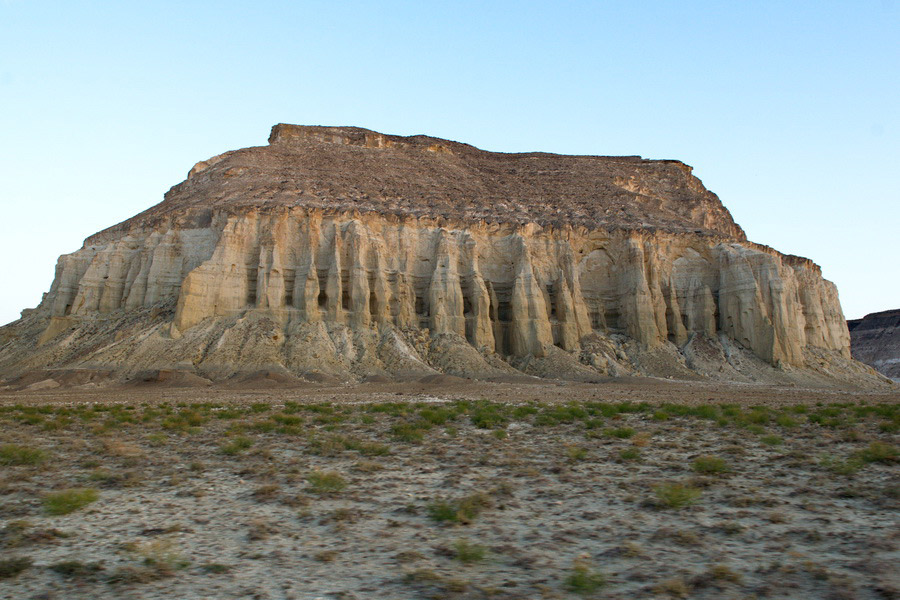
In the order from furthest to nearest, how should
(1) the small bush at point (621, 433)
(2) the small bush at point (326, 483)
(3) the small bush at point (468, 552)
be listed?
1. (1) the small bush at point (621, 433)
2. (2) the small bush at point (326, 483)
3. (3) the small bush at point (468, 552)

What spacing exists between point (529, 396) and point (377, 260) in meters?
22.1

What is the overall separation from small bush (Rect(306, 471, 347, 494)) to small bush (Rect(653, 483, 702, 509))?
4.63m

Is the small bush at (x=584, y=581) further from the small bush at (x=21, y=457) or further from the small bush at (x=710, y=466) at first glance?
the small bush at (x=21, y=457)

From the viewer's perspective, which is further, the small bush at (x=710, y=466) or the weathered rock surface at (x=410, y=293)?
the weathered rock surface at (x=410, y=293)

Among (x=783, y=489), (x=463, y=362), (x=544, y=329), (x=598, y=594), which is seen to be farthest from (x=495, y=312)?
(x=598, y=594)

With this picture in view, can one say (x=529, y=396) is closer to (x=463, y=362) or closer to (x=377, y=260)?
(x=463, y=362)

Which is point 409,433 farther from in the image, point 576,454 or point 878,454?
point 878,454

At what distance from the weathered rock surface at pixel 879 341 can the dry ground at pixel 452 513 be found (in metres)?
87.2

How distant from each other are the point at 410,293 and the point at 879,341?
8014cm

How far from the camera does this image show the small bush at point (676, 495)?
27.0 feet

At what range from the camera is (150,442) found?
14.4 metres

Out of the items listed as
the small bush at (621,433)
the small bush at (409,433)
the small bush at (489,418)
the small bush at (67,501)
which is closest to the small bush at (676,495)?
the small bush at (621,433)

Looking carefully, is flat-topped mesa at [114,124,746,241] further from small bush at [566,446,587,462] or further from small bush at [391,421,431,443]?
small bush at [566,446,587,462]

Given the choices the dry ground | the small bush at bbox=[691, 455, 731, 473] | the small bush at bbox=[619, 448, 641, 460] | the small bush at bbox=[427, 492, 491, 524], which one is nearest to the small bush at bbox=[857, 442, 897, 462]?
the dry ground
